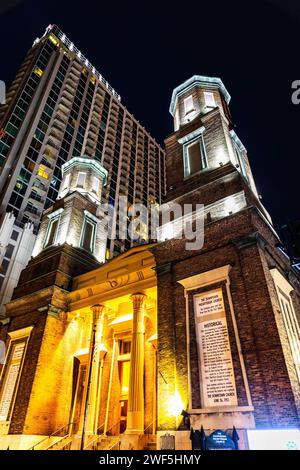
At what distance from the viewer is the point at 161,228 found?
16703 mm

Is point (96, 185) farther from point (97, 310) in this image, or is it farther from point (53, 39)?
point (53, 39)

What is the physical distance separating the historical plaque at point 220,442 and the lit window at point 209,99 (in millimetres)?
19954

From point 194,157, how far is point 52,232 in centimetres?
1170

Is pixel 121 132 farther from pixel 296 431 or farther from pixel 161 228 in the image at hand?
pixel 296 431

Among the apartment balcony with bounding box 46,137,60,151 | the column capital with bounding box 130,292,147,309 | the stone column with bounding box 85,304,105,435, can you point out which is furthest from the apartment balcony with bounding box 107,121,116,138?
the column capital with bounding box 130,292,147,309

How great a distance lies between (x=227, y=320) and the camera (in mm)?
11469

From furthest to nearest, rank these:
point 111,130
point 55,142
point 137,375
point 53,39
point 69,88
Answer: point 111,130, point 53,39, point 69,88, point 55,142, point 137,375

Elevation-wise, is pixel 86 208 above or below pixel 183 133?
below

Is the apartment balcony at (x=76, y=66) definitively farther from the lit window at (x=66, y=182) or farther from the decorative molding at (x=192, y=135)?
the decorative molding at (x=192, y=135)

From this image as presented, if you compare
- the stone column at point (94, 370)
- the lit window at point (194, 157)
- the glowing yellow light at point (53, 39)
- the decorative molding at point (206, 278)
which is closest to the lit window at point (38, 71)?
the glowing yellow light at point (53, 39)

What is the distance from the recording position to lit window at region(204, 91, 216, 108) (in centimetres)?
2195

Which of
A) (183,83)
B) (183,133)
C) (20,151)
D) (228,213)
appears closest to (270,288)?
(228,213)

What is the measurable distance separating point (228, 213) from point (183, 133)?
331 inches

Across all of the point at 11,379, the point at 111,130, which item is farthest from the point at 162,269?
the point at 111,130
